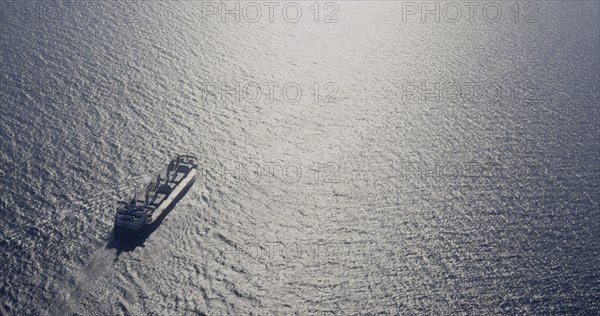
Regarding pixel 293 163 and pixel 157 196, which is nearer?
pixel 157 196

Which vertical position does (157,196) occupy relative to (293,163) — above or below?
above

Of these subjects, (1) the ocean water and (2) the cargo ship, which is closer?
(1) the ocean water

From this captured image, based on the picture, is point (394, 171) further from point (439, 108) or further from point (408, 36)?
point (408, 36)

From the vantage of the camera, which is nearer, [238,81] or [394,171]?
[394,171]

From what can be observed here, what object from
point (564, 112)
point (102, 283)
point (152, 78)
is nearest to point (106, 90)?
point (152, 78)

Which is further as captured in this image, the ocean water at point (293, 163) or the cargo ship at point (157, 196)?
the cargo ship at point (157, 196)
